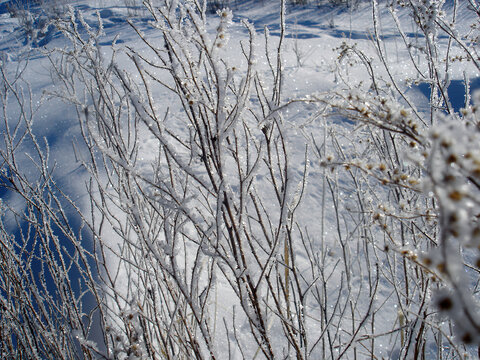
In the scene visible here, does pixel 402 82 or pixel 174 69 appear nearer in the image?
pixel 174 69

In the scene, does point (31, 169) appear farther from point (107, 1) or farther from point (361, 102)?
point (107, 1)

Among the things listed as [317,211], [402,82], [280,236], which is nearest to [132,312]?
[280,236]

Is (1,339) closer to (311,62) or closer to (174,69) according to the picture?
(174,69)

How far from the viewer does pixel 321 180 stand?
3.49 meters

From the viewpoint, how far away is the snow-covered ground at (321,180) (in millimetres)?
1024

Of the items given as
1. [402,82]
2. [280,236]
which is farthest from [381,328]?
[402,82]

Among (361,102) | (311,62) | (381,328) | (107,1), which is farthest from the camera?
(107,1)

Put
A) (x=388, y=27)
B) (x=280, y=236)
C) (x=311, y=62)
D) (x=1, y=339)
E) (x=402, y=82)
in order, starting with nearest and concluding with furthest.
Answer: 1. (x=280, y=236)
2. (x=1, y=339)
3. (x=402, y=82)
4. (x=311, y=62)
5. (x=388, y=27)

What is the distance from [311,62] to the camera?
6.00 metres

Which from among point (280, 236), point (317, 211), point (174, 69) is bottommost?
point (317, 211)

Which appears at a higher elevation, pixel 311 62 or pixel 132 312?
pixel 311 62

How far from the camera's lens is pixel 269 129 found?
0.98 metres

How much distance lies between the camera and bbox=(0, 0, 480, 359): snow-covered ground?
102 centimetres

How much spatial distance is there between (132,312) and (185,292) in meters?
0.17
